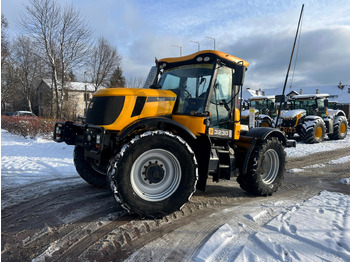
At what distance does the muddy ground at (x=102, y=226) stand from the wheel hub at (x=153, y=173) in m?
0.58

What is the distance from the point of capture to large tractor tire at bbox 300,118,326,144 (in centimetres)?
1295

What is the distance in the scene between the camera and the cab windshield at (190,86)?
4.21 meters

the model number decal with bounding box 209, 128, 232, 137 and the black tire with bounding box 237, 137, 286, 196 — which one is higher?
the model number decal with bounding box 209, 128, 232, 137

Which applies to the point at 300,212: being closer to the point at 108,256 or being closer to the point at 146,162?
the point at 146,162


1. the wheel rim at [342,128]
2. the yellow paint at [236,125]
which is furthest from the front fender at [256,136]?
the wheel rim at [342,128]

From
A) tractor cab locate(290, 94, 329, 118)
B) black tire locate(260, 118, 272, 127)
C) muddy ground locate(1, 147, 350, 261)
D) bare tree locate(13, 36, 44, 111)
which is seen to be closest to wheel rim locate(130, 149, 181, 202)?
muddy ground locate(1, 147, 350, 261)

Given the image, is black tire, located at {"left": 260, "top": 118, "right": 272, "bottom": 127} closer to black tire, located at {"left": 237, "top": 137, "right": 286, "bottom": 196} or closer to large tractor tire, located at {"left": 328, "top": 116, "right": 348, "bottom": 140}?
large tractor tire, located at {"left": 328, "top": 116, "right": 348, "bottom": 140}

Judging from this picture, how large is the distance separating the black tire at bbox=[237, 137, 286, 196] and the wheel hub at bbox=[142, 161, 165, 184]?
186 cm

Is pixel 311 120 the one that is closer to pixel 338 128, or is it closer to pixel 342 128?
pixel 338 128

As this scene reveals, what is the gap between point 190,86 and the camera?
14.5 feet

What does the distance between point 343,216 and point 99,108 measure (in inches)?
158

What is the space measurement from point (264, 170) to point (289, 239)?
6.49ft

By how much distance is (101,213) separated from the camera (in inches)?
146

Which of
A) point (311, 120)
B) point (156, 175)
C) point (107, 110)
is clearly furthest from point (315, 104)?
point (107, 110)
